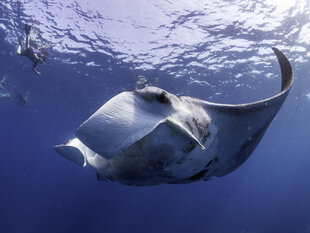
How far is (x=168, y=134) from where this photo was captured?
1882 millimetres

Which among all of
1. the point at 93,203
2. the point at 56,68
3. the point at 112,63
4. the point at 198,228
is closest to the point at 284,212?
the point at 198,228

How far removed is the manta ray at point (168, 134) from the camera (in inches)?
59.9

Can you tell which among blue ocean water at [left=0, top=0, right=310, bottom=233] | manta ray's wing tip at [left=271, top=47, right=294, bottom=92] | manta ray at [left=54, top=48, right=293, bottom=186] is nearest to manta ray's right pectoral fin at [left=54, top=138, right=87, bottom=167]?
manta ray at [left=54, top=48, right=293, bottom=186]

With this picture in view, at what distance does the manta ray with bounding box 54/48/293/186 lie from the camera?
1.52 metres

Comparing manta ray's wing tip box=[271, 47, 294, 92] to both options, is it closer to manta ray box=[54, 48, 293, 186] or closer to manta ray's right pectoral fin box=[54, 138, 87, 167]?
manta ray box=[54, 48, 293, 186]

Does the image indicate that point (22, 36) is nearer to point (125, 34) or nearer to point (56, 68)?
point (56, 68)

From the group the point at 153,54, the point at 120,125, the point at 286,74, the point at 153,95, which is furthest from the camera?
the point at 153,54

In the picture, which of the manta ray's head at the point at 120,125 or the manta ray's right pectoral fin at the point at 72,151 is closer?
the manta ray's head at the point at 120,125

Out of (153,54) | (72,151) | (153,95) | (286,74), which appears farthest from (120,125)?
(153,54)

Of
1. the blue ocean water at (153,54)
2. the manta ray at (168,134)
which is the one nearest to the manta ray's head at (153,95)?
the manta ray at (168,134)

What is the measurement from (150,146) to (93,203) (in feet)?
137

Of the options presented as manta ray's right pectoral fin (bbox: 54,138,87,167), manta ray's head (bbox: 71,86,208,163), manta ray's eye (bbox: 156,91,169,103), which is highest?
manta ray's eye (bbox: 156,91,169,103)

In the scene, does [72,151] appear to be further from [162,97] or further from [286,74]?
[286,74]

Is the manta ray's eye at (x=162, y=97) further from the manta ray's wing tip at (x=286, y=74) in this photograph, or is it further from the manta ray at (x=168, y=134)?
the manta ray's wing tip at (x=286, y=74)
